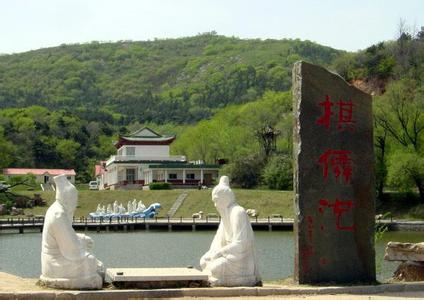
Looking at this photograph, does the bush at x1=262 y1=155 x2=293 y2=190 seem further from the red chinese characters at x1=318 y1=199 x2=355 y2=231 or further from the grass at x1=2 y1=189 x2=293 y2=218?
the red chinese characters at x1=318 y1=199 x2=355 y2=231

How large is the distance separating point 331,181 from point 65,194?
4261 mm

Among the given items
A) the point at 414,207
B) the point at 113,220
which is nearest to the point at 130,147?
the point at 113,220

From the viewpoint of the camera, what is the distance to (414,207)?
4891cm

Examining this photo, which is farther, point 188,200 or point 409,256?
point 188,200

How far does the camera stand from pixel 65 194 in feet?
36.8

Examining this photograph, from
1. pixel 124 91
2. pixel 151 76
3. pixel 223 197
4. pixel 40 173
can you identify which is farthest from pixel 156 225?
pixel 151 76

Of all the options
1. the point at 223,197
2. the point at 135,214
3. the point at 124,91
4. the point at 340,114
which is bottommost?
the point at 135,214

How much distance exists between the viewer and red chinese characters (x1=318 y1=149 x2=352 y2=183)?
484 inches

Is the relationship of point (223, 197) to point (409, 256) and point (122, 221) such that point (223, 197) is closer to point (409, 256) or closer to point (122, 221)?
point (409, 256)

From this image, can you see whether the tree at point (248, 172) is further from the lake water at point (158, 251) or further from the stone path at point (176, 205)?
the lake water at point (158, 251)

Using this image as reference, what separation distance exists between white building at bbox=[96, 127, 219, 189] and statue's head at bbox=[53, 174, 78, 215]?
54.8 meters

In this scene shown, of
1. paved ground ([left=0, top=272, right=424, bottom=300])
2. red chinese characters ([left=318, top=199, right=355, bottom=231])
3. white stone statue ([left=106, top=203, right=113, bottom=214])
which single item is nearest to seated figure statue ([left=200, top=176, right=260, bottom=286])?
paved ground ([left=0, top=272, right=424, bottom=300])

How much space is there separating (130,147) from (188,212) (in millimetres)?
22702

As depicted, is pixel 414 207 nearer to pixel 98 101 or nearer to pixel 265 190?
pixel 265 190
